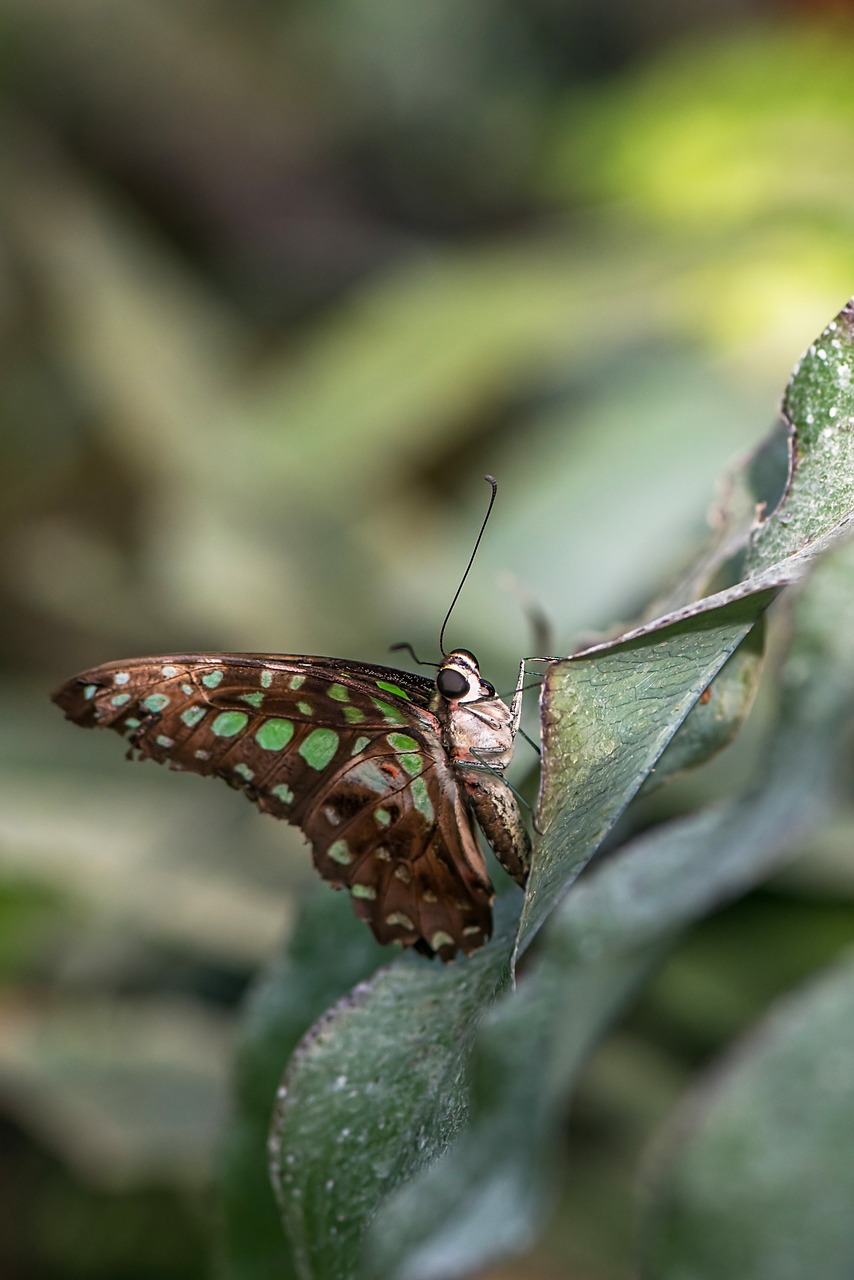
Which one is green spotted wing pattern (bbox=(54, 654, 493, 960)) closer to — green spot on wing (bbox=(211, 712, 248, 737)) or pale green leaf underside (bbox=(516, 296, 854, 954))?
green spot on wing (bbox=(211, 712, 248, 737))

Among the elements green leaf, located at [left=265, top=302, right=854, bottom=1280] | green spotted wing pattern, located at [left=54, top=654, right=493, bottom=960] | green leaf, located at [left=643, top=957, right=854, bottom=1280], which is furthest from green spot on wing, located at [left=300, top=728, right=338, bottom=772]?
green leaf, located at [left=643, top=957, right=854, bottom=1280]

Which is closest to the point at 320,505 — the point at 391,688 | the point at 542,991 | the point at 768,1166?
the point at 391,688

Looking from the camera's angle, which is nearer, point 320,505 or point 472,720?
point 472,720

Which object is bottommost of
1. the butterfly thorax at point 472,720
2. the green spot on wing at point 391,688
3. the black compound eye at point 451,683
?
the butterfly thorax at point 472,720

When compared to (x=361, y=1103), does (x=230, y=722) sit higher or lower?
higher

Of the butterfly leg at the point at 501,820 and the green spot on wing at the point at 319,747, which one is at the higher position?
the green spot on wing at the point at 319,747

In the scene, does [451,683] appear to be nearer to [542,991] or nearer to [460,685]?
[460,685]

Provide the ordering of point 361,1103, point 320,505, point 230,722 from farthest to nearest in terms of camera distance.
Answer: point 320,505
point 230,722
point 361,1103

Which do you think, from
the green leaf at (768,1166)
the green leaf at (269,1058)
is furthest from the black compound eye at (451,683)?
the green leaf at (768,1166)

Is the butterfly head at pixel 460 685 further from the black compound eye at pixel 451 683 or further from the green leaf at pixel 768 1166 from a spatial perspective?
the green leaf at pixel 768 1166

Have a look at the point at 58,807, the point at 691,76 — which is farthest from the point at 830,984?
the point at 691,76
